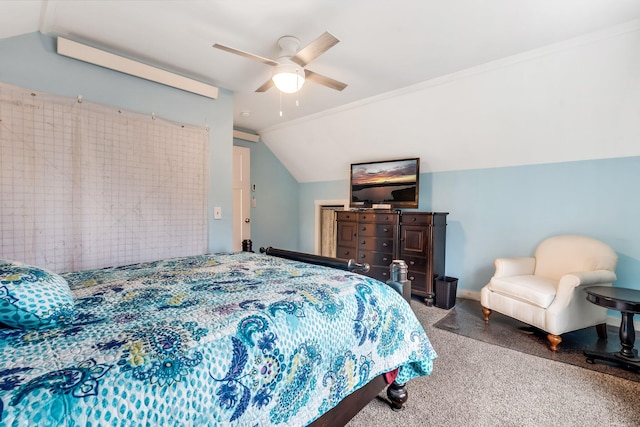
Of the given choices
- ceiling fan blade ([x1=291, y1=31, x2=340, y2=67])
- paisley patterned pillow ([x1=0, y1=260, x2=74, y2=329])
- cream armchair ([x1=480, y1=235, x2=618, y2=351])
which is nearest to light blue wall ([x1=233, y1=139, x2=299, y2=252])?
ceiling fan blade ([x1=291, y1=31, x2=340, y2=67])

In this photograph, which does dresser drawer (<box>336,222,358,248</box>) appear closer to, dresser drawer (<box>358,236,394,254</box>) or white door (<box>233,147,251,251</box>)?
dresser drawer (<box>358,236,394,254</box>)

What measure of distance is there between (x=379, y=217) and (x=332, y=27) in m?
2.38

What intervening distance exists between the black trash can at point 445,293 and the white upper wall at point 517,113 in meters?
1.56

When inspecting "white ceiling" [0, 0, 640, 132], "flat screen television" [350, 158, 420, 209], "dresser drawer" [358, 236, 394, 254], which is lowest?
"dresser drawer" [358, 236, 394, 254]

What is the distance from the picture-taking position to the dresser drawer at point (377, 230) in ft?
12.5

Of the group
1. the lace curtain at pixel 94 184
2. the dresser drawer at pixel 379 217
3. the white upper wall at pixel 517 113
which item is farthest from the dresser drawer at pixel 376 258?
the lace curtain at pixel 94 184

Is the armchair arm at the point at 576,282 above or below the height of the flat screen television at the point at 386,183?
below

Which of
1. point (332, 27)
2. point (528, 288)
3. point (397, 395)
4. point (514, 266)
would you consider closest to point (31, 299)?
point (397, 395)

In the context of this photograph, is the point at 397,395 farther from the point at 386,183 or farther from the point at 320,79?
the point at 386,183

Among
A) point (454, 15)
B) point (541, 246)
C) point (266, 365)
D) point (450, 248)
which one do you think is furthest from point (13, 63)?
point (541, 246)

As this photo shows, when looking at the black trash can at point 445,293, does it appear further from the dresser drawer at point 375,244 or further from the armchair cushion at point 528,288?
the dresser drawer at point 375,244

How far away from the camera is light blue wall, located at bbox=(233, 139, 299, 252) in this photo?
5207 millimetres

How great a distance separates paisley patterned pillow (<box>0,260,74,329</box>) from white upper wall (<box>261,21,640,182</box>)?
3.49m

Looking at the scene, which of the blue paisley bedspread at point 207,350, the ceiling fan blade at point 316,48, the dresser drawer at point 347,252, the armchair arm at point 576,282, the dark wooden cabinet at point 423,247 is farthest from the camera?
the dresser drawer at point 347,252
